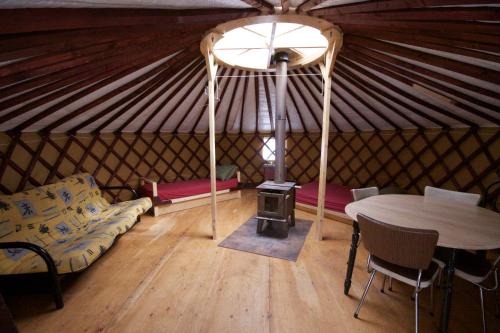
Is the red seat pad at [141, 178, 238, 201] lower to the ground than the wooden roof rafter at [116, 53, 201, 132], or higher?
lower

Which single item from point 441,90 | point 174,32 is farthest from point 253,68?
point 441,90

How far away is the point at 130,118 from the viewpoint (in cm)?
382

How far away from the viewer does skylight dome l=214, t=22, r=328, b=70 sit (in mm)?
2551

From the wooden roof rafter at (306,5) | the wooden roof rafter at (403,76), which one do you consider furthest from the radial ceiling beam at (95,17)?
the wooden roof rafter at (403,76)

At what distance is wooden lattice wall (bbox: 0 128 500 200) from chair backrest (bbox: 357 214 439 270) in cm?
318

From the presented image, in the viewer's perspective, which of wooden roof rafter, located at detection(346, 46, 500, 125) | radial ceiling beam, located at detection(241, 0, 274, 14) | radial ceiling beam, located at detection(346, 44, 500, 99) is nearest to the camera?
radial ceiling beam, located at detection(241, 0, 274, 14)

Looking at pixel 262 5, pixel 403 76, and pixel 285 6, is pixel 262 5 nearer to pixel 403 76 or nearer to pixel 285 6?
pixel 285 6

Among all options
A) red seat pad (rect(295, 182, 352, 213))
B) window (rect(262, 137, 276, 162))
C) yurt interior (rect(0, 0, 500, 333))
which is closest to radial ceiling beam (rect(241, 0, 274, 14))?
yurt interior (rect(0, 0, 500, 333))

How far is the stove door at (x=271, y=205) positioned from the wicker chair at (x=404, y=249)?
140 centimetres

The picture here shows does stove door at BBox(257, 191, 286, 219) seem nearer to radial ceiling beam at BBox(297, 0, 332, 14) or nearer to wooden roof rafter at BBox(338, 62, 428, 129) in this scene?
wooden roof rafter at BBox(338, 62, 428, 129)

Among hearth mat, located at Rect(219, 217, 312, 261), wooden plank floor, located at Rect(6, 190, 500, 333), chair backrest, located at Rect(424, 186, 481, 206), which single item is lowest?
wooden plank floor, located at Rect(6, 190, 500, 333)

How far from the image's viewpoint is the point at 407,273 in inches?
58.2

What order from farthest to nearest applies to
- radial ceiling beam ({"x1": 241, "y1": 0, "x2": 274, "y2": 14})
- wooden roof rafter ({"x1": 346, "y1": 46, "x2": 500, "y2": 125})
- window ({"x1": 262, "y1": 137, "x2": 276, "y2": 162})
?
1. window ({"x1": 262, "y1": 137, "x2": 276, "y2": 162})
2. wooden roof rafter ({"x1": 346, "y1": 46, "x2": 500, "y2": 125})
3. radial ceiling beam ({"x1": 241, "y1": 0, "x2": 274, "y2": 14})

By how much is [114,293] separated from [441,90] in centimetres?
395
